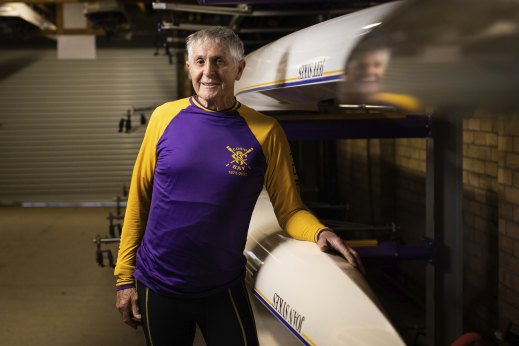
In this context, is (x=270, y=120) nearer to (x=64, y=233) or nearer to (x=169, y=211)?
(x=169, y=211)

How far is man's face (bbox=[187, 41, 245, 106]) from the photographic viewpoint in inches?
72.6

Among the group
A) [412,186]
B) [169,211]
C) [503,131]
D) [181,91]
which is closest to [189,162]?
[169,211]

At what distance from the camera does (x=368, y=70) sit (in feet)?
3.59

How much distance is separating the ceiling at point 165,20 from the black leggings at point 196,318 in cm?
222

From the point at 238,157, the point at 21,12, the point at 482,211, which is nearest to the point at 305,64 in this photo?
the point at 238,157

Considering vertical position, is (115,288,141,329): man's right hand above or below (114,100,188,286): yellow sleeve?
below

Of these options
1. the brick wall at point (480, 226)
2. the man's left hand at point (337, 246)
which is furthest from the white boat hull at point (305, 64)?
the brick wall at point (480, 226)

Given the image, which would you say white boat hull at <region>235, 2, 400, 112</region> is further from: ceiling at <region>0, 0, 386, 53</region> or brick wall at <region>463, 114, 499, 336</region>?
brick wall at <region>463, 114, 499, 336</region>

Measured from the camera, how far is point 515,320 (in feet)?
10.7

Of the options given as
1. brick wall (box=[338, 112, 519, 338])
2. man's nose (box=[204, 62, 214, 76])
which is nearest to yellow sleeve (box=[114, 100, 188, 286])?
man's nose (box=[204, 62, 214, 76])

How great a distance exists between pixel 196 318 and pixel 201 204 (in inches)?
13.6

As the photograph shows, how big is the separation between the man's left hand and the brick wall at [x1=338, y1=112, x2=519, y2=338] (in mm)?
A: 705

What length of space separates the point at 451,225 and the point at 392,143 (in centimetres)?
261

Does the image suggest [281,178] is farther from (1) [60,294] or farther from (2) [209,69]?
(1) [60,294]
